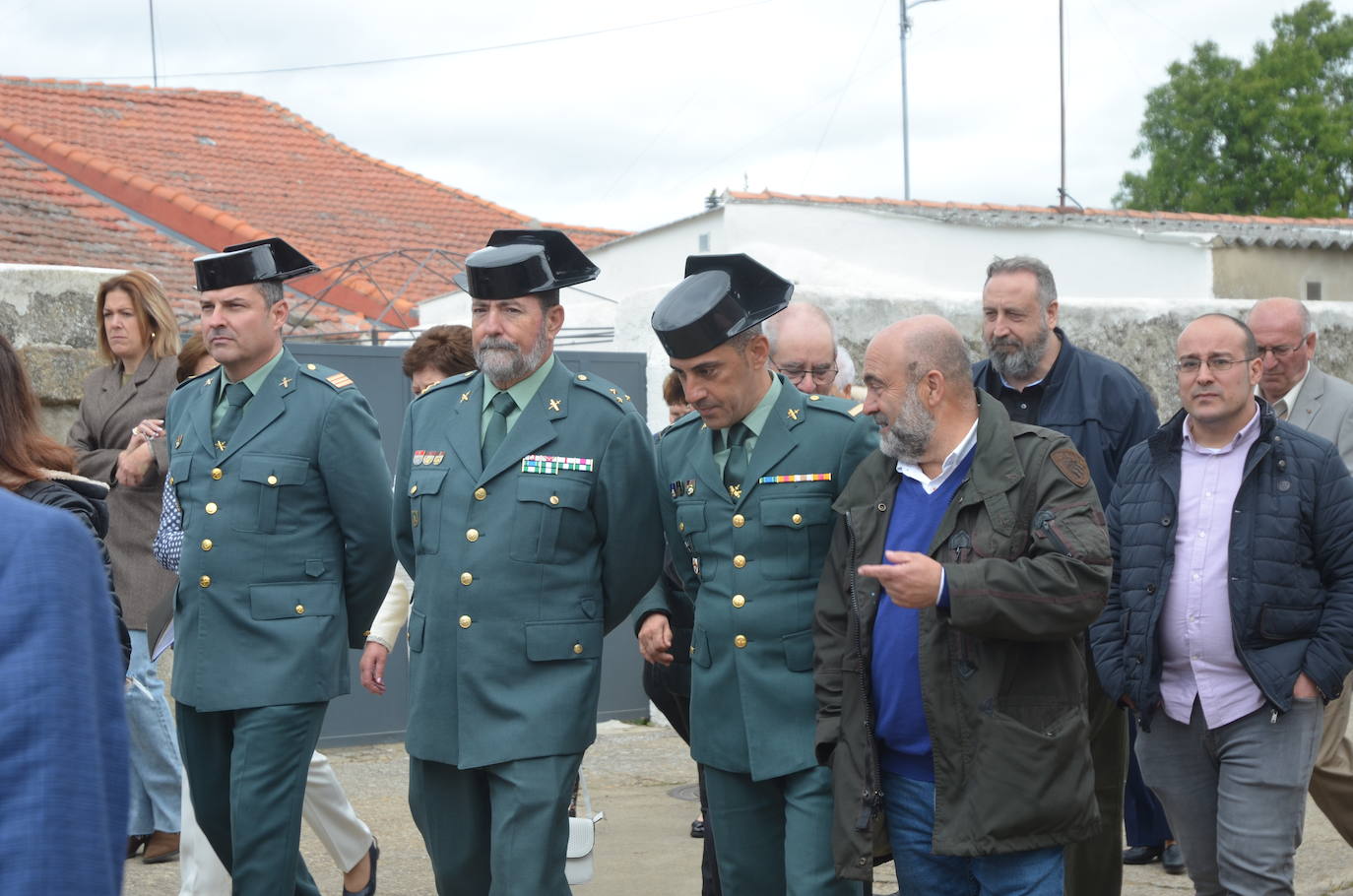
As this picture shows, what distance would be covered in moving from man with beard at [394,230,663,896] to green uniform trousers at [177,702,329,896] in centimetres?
40

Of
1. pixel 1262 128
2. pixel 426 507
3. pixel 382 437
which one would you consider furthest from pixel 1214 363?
pixel 1262 128

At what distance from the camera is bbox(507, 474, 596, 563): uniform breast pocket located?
391 cm

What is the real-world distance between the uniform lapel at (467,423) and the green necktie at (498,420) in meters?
0.04

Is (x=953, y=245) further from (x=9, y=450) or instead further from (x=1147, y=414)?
(x=9, y=450)

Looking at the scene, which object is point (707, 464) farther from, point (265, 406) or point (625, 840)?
point (625, 840)

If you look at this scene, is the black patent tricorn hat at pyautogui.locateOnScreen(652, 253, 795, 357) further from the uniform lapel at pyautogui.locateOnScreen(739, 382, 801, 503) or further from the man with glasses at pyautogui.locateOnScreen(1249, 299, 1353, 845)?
the man with glasses at pyautogui.locateOnScreen(1249, 299, 1353, 845)

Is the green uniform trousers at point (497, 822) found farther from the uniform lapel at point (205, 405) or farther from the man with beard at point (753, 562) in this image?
the uniform lapel at point (205, 405)

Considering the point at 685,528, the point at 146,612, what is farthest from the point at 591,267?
the point at 146,612

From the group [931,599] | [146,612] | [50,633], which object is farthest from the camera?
[146,612]

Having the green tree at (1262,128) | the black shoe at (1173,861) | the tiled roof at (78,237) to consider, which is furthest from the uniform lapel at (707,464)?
the green tree at (1262,128)

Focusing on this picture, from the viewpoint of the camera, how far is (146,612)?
577cm

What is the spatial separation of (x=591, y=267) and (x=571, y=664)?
1089 millimetres

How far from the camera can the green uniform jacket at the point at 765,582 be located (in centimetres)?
364

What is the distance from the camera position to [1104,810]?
4648 mm
